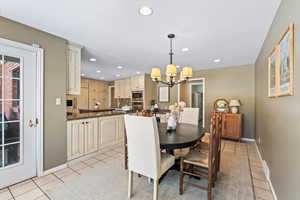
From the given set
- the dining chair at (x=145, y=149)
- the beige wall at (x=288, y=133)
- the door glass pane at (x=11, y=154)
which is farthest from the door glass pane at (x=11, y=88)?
the beige wall at (x=288, y=133)

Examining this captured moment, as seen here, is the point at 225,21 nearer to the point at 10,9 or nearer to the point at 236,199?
the point at 236,199

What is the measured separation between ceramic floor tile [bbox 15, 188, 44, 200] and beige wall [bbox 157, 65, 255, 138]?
4.76 meters

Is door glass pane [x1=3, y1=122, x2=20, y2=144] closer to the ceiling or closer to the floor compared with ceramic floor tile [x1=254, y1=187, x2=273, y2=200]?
closer to the ceiling

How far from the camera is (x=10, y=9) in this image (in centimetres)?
173

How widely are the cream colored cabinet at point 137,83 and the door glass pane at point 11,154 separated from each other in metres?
4.41

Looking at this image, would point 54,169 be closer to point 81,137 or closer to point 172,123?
point 81,137

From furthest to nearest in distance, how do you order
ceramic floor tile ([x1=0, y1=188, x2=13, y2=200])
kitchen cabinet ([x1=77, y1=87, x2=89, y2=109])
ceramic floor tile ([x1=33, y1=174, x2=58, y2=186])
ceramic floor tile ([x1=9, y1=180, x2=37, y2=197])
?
1. kitchen cabinet ([x1=77, y1=87, x2=89, y2=109])
2. ceramic floor tile ([x1=33, y1=174, x2=58, y2=186])
3. ceramic floor tile ([x1=9, y1=180, x2=37, y2=197])
4. ceramic floor tile ([x1=0, y1=188, x2=13, y2=200])

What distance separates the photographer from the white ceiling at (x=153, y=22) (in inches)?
64.3

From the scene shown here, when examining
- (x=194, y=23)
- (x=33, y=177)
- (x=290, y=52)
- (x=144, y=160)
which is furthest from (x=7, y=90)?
(x=290, y=52)

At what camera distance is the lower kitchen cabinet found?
8.96 ft

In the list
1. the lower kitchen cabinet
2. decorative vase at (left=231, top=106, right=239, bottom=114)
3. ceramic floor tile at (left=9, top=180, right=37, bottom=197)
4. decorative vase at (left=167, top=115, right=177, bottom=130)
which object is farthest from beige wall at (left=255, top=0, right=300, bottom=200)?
the lower kitchen cabinet

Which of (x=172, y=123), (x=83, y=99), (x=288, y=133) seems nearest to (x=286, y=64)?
(x=288, y=133)

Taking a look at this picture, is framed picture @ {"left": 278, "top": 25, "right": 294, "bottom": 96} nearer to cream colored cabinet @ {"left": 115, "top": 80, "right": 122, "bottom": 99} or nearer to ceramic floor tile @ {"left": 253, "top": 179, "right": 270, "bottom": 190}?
ceramic floor tile @ {"left": 253, "top": 179, "right": 270, "bottom": 190}

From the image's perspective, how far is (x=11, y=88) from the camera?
201cm
